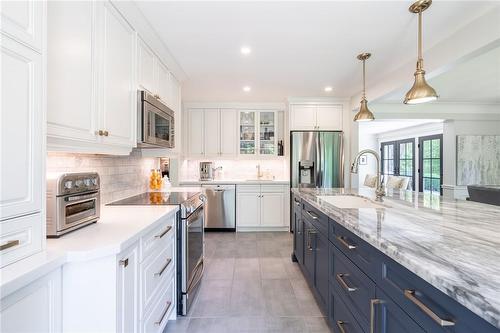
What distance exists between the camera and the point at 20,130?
85 cm

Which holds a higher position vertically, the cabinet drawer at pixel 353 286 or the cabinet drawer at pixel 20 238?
the cabinet drawer at pixel 20 238

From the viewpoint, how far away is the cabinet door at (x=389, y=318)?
91 cm

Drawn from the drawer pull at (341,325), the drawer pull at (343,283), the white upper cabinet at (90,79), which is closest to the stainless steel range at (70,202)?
the white upper cabinet at (90,79)

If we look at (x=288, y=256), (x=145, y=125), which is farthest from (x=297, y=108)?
(x=145, y=125)

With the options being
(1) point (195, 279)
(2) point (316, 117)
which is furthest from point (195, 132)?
(1) point (195, 279)

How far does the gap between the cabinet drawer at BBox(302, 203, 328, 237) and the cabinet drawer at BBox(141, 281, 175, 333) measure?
121 cm

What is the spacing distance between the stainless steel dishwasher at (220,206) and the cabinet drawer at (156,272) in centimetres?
262

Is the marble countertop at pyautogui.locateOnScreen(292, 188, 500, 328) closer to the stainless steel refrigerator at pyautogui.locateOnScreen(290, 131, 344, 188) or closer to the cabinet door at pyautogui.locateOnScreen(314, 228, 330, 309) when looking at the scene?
the cabinet door at pyautogui.locateOnScreen(314, 228, 330, 309)

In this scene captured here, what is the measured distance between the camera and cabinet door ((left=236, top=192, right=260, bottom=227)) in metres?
4.66

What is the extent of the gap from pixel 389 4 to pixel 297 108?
271 centimetres

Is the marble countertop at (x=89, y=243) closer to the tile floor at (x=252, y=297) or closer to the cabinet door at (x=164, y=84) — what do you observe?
the tile floor at (x=252, y=297)

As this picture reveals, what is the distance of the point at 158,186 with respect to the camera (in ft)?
10.4

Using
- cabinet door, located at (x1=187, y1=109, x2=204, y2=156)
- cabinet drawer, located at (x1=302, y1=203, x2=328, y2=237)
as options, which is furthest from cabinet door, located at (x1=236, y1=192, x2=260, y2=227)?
cabinet drawer, located at (x1=302, y1=203, x2=328, y2=237)

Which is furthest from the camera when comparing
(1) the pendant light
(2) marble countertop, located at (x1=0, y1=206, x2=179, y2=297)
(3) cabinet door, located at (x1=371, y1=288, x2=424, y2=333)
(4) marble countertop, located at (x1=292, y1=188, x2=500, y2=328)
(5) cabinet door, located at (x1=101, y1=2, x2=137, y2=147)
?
(1) the pendant light
